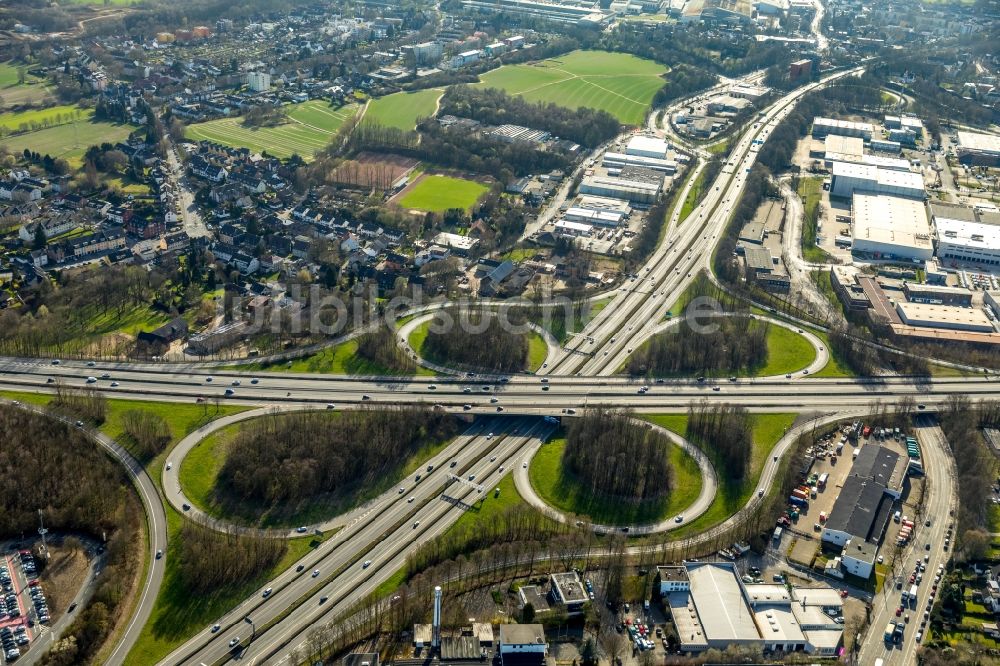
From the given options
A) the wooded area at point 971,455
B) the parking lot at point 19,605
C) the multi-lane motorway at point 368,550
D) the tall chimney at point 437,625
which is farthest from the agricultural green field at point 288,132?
the wooded area at point 971,455

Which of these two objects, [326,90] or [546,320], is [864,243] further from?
[326,90]

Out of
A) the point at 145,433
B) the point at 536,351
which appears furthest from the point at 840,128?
the point at 145,433

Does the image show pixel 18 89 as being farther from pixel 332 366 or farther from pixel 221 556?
pixel 221 556

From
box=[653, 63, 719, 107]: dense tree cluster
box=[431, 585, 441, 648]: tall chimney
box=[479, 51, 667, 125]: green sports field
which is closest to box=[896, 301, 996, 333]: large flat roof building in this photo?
box=[431, 585, 441, 648]: tall chimney

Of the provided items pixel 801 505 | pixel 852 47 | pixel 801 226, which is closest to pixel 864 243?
pixel 801 226

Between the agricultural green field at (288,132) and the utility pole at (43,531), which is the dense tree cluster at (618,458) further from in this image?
the agricultural green field at (288,132)
